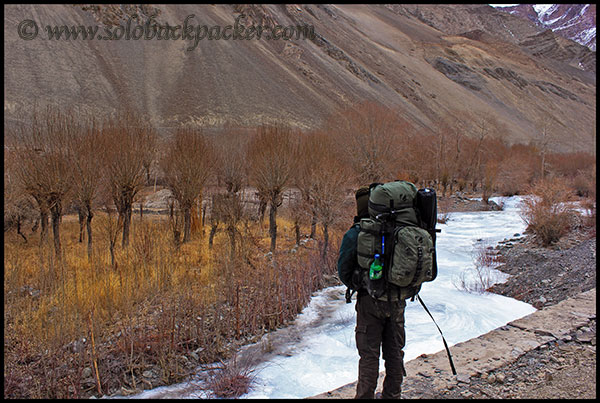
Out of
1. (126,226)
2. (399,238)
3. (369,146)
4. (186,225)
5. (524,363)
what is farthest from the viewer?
(369,146)

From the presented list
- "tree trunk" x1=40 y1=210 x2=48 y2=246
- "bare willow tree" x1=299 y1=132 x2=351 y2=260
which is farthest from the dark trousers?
"tree trunk" x1=40 y1=210 x2=48 y2=246

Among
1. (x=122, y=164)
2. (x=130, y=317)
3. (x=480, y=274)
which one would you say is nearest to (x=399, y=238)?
(x=130, y=317)

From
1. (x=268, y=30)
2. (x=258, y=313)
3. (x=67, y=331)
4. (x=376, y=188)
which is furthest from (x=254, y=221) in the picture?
(x=268, y=30)

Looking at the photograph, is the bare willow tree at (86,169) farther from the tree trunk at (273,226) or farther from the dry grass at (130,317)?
the tree trunk at (273,226)

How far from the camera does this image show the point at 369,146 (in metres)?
25.7

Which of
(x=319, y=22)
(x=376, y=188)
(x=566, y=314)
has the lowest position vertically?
(x=566, y=314)

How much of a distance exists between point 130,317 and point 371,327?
446 centimetres

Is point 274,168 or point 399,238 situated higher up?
point 274,168

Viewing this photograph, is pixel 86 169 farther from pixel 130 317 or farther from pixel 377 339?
pixel 377 339

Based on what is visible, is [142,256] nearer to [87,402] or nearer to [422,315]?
[87,402]

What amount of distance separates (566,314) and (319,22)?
320ft

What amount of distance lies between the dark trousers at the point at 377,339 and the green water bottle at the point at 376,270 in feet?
0.97

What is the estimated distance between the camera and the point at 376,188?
4090 millimetres

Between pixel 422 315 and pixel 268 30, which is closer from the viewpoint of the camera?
pixel 422 315
